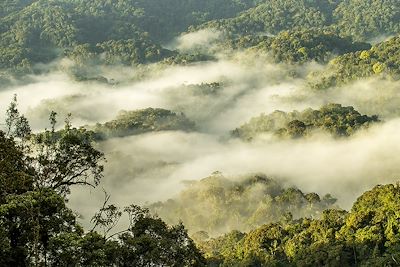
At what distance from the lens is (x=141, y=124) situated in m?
162

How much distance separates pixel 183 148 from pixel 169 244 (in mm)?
145150

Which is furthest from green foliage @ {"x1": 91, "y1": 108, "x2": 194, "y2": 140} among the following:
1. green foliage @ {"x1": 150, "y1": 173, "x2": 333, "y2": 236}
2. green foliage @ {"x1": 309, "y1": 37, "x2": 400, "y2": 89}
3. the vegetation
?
the vegetation

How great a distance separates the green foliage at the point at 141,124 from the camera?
503 feet

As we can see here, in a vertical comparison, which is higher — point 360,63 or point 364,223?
point 360,63

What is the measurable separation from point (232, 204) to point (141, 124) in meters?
51.2

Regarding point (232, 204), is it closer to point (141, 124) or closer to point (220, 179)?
point (220, 179)

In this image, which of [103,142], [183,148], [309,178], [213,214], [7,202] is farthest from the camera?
[183,148]

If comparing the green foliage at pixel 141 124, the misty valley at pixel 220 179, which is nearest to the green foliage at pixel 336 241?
the misty valley at pixel 220 179

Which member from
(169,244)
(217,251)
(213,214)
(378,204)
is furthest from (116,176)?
(169,244)

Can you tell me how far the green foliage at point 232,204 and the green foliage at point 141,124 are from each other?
34166mm

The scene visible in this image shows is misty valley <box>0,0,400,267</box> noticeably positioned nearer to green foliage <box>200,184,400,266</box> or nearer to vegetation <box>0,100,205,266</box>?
vegetation <box>0,100,205,266</box>

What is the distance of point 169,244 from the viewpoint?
88.2ft

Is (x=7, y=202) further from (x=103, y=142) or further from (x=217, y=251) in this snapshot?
(x=103, y=142)

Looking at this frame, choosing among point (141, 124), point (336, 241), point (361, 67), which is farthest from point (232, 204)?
point (361, 67)
